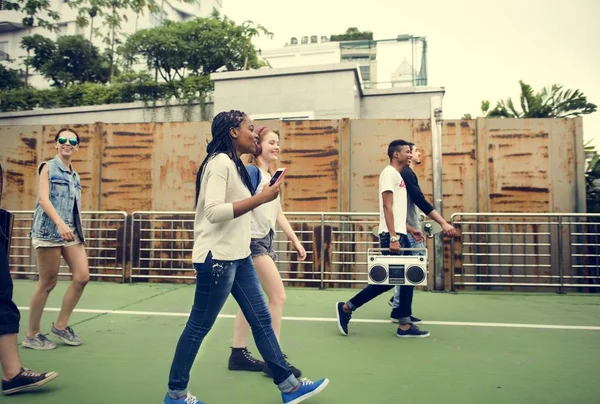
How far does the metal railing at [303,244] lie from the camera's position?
25.1 ft

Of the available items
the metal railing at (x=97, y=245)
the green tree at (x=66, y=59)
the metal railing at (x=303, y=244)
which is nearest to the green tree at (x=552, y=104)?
the metal railing at (x=303, y=244)

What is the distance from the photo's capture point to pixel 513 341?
4207mm

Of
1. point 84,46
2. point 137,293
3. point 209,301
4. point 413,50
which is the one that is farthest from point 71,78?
point 209,301

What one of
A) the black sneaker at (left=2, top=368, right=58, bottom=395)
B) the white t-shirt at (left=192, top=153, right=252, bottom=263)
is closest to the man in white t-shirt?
the white t-shirt at (left=192, top=153, right=252, bottom=263)

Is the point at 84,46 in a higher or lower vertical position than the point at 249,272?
higher

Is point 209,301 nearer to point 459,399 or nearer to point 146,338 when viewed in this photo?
point 459,399

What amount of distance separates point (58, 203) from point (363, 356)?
292 centimetres

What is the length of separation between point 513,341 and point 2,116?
22358 millimetres

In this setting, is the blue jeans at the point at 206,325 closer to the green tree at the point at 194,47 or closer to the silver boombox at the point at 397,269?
the silver boombox at the point at 397,269

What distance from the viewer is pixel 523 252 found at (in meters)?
7.49

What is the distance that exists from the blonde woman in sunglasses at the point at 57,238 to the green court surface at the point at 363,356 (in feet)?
0.68

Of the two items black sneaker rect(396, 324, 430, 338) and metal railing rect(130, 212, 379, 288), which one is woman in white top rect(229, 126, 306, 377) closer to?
black sneaker rect(396, 324, 430, 338)

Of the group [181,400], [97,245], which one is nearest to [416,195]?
[181,400]

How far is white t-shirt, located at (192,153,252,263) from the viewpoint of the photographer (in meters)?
2.36
